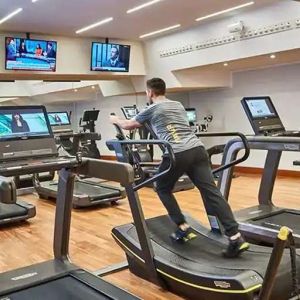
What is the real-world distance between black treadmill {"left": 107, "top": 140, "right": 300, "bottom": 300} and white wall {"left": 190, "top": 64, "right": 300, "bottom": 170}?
5078 mm

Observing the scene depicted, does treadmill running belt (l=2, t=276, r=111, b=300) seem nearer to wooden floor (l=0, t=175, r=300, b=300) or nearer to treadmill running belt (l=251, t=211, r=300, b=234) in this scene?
wooden floor (l=0, t=175, r=300, b=300)

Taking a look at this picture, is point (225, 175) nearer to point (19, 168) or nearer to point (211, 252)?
point (211, 252)

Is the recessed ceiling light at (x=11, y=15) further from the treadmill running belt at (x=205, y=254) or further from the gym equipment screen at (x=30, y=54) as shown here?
the treadmill running belt at (x=205, y=254)

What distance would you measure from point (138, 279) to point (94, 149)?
248 inches

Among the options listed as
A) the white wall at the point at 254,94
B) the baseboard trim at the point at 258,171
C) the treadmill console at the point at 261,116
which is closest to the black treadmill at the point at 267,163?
the treadmill console at the point at 261,116

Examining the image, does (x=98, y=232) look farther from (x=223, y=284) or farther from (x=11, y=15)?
(x=11, y=15)

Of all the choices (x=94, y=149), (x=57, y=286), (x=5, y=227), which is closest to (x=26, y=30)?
(x=94, y=149)

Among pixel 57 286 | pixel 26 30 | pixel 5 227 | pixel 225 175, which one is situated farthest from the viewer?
pixel 26 30

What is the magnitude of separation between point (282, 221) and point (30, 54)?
17.5 feet

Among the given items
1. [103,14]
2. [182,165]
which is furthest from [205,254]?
[103,14]

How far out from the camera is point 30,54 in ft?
24.3

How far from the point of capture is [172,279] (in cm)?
290

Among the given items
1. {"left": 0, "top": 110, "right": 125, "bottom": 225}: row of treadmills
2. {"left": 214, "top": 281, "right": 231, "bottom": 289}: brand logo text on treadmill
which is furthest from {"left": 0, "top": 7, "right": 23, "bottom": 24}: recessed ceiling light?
{"left": 214, "top": 281, "right": 231, "bottom": 289}: brand logo text on treadmill

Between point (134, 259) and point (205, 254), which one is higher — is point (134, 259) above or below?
below
